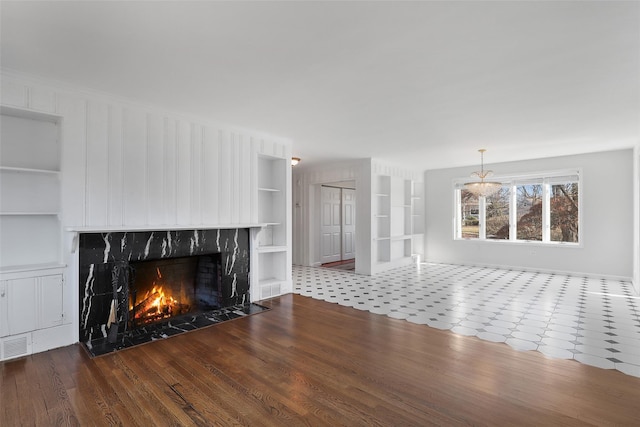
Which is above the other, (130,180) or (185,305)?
(130,180)

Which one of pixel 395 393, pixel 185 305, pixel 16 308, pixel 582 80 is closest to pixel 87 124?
pixel 16 308

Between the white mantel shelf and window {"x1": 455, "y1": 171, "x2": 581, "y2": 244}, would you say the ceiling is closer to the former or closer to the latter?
the white mantel shelf

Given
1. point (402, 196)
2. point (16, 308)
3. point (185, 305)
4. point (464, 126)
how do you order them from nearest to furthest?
point (16, 308)
point (185, 305)
point (464, 126)
point (402, 196)

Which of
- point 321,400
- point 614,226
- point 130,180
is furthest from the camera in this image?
point 614,226

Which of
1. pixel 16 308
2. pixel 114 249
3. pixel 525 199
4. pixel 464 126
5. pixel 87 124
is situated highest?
pixel 464 126

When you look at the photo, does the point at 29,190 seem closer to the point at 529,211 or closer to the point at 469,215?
the point at 469,215

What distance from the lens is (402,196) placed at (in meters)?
8.77

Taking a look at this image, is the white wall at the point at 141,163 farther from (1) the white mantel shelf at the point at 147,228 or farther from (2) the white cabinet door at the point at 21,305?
(2) the white cabinet door at the point at 21,305

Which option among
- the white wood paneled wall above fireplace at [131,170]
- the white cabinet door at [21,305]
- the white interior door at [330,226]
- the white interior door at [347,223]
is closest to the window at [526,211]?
the white interior door at [347,223]

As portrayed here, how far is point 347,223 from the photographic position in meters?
10.1

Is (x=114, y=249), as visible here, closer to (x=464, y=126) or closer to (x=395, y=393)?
(x=395, y=393)

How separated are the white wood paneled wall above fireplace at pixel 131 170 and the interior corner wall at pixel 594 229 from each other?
6.40 m

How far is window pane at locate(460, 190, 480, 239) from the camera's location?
8633 mm

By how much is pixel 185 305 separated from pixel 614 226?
8.35 m
